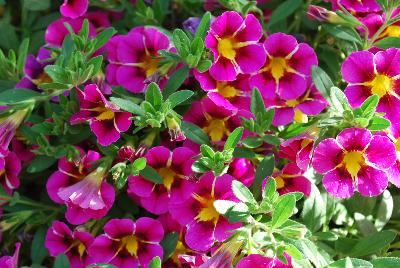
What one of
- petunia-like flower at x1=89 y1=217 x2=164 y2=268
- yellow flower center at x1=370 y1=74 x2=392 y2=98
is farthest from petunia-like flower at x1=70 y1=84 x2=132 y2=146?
yellow flower center at x1=370 y1=74 x2=392 y2=98

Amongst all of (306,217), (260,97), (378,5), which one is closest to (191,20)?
(260,97)

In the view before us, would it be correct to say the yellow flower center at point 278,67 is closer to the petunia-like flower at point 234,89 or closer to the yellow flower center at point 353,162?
the petunia-like flower at point 234,89

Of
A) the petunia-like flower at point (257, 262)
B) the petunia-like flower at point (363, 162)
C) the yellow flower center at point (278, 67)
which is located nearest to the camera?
the petunia-like flower at point (257, 262)

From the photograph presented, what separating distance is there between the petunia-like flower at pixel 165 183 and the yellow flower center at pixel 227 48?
344 millimetres

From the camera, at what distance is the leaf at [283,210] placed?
1886mm

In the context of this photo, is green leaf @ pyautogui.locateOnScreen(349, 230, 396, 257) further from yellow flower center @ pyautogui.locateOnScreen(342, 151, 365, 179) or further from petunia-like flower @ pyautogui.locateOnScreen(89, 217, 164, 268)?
petunia-like flower @ pyautogui.locateOnScreen(89, 217, 164, 268)

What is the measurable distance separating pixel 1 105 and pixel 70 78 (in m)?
0.28

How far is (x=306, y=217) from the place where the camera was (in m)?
2.21

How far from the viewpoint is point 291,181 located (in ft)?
7.15

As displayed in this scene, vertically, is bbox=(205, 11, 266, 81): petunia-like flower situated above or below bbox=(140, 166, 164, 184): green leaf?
above

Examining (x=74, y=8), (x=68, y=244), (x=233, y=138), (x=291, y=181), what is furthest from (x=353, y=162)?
(x=74, y=8)

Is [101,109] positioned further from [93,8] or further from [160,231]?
[93,8]

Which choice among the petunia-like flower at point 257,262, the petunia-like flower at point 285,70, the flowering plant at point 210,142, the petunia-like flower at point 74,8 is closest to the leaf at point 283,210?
the flowering plant at point 210,142

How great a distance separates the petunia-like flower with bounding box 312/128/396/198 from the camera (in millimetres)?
1939
